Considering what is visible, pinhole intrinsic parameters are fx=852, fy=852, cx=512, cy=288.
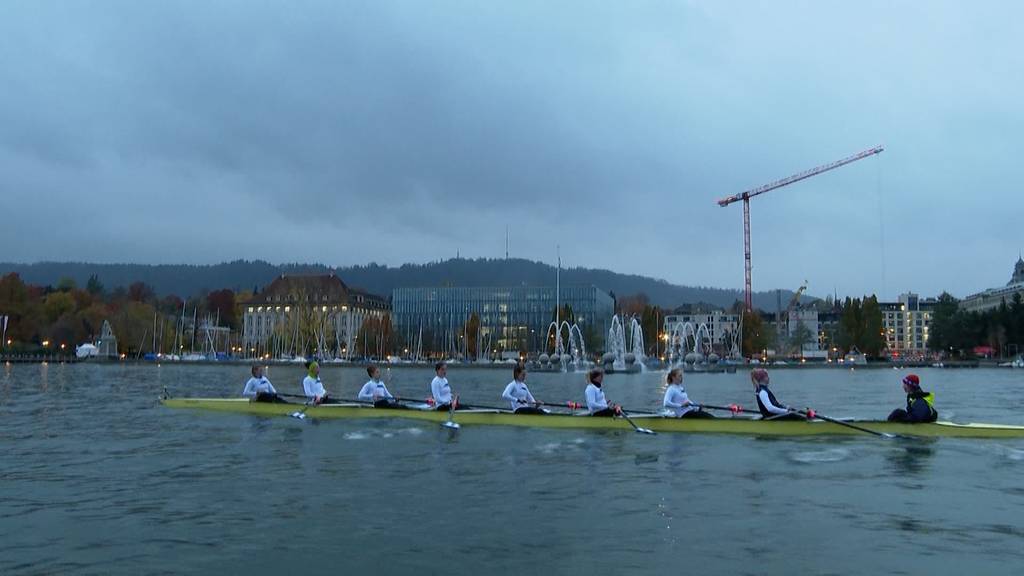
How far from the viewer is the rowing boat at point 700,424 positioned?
20.3 m

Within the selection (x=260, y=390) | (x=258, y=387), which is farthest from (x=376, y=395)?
(x=258, y=387)

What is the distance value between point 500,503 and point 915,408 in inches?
449

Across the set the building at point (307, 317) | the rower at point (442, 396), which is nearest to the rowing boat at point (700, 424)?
the rower at point (442, 396)

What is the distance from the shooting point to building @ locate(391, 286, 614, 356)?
169m

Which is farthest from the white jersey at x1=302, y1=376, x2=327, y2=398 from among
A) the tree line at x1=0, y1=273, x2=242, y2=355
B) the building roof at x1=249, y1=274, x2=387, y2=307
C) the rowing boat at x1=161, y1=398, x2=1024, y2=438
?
the building roof at x1=249, y1=274, x2=387, y2=307

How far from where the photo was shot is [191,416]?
1121 inches

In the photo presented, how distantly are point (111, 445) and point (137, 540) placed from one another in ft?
36.9

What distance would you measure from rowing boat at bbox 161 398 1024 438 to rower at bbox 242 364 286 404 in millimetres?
2996

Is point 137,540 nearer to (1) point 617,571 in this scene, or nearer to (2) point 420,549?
(2) point 420,549

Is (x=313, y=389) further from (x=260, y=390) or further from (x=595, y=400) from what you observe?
(x=595, y=400)

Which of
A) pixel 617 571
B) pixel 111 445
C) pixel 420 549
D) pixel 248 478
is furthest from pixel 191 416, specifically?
pixel 617 571

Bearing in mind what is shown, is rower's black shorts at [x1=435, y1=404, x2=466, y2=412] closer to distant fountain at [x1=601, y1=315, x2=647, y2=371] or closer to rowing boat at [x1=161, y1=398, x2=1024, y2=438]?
rowing boat at [x1=161, y1=398, x2=1024, y2=438]

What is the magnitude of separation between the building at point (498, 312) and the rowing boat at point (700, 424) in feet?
452

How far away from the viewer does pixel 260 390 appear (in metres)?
28.7
